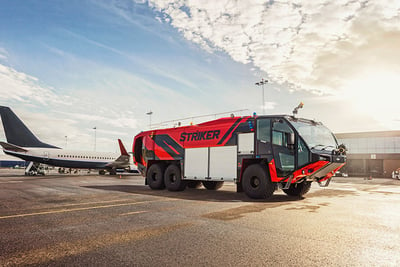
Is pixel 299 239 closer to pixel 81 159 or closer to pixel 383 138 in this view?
pixel 81 159

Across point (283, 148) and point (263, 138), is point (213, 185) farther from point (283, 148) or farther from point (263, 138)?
point (283, 148)

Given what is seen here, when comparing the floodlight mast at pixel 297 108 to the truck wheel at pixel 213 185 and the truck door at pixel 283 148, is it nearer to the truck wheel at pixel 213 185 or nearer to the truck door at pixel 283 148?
the truck door at pixel 283 148

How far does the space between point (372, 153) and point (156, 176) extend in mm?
60771

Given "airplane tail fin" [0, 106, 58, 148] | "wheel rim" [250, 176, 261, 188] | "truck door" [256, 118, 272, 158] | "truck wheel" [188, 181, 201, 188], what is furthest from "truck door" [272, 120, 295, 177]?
"airplane tail fin" [0, 106, 58, 148]

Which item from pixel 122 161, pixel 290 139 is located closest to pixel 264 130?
pixel 290 139

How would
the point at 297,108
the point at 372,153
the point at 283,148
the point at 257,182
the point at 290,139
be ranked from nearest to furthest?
the point at 290,139 → the point at 283,148 → the point at 257,182 → the point at 297,108 → the point at 372,153

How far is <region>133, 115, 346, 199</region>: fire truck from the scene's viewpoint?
1088 cm

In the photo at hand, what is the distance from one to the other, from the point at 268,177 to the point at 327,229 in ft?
17.3

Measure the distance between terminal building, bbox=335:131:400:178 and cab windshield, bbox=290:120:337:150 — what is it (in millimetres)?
52821

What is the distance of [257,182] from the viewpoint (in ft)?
37.9

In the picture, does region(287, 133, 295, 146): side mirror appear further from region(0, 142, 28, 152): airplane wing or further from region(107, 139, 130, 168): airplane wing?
region(0, 142, 28, 152): airplane wing

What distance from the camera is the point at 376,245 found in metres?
4.78

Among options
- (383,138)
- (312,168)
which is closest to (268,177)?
(312,168)

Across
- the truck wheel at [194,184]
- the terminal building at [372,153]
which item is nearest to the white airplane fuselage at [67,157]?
the truck wheel at [194,184]
